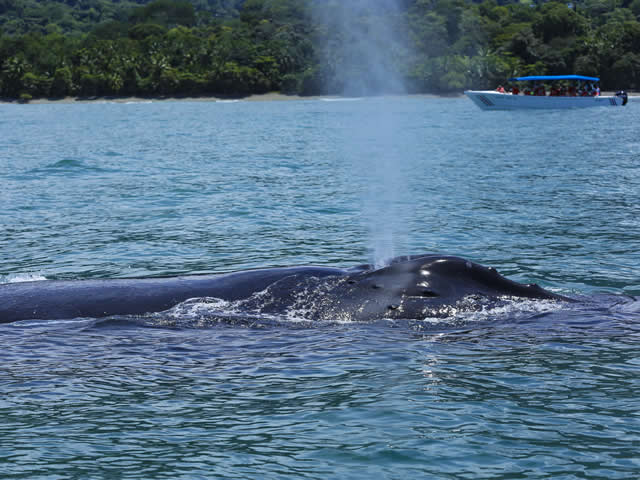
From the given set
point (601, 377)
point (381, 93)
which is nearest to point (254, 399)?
point (601, 377)

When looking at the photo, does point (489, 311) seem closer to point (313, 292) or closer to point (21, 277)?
point (313, 292)

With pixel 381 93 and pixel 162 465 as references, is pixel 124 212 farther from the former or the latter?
pixel 162 465

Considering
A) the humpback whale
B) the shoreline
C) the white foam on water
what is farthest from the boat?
the humpback whale

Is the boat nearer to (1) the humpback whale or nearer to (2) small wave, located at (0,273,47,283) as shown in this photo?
(2) small wave, located at (0,273,47,283)

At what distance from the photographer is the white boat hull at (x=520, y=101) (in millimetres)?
86494

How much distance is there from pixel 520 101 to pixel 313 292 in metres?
81.2

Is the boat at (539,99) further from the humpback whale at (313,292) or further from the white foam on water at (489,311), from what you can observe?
the humpback whale at (313,292)

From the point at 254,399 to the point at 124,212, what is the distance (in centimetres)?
1493

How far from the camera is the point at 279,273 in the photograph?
9.45 meters

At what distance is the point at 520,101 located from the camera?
86.8 meters

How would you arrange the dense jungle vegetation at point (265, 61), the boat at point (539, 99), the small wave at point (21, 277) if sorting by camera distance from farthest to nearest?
1. the dense jungle vegetation at point (265, 61)
2. the boat at point (539, 99)
3. the small wave at point (21, 277)

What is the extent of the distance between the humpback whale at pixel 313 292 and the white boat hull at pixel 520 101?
7935 cm

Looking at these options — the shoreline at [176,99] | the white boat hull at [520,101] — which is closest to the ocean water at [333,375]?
the white boat hull at [520,101]

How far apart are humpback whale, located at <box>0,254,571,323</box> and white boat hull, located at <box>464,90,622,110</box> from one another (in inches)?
3124
